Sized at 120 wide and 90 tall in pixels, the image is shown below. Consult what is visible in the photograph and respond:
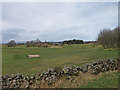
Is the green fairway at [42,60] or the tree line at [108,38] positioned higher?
the tree line at [108,38]

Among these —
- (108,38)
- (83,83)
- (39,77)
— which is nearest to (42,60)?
(39,77)

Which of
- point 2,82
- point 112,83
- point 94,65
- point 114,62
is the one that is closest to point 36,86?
point 2,82

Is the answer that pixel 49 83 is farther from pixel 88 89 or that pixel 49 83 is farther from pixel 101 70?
pixel 101 70

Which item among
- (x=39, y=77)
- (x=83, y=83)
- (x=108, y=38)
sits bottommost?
(x=83, y=83)

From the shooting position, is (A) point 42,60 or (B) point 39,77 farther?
(A) point 42,60

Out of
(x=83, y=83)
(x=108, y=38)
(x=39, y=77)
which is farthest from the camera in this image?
(x=108, y=38)

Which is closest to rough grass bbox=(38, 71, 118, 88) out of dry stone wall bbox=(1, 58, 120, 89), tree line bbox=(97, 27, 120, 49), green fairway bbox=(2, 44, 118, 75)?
dry stone wall bbox=(1, 58, 120, 89)

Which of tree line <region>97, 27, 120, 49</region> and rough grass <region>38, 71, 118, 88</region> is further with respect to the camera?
tree line <region>97, 27, 120, 49</region>

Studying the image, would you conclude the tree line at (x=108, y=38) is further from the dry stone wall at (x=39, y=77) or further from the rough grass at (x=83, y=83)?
the rough grass at (x=83, y=83)

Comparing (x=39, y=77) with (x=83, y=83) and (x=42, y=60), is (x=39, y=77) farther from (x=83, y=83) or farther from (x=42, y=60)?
(x=42, y=60)

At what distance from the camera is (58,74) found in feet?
19.4

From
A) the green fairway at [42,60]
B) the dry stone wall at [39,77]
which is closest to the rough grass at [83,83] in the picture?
the dry stone wall at [39,77]

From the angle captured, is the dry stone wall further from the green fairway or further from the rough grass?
the green fairway

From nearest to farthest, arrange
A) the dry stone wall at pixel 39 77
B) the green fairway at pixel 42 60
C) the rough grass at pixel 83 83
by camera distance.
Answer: the rough grass at pixel 83 83, the dry stone wall at pixel 39 77, the green fairway at pixel 42 60
